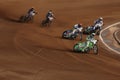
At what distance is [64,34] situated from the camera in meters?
40.8

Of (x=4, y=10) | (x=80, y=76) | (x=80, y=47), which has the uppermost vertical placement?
(x=4, y=10)

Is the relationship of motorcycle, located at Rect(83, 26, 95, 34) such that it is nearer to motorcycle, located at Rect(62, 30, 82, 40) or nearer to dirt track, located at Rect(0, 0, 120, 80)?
motorcycle, located at Rect(62, 30, 82, 40)

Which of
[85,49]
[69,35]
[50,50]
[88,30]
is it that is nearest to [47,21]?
[88,30]

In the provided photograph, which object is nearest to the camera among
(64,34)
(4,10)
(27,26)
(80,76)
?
(80,76)

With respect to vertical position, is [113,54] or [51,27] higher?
[51,27]

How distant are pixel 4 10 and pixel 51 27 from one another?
8961 millimetres

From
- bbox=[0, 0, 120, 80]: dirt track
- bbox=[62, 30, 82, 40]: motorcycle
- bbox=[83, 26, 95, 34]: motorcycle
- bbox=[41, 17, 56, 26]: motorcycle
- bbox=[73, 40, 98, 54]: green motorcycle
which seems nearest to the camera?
bbox=[0, 0, 120, 80]: dirt track

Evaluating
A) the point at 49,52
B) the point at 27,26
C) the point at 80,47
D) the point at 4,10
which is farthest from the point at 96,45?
the point at 4,10

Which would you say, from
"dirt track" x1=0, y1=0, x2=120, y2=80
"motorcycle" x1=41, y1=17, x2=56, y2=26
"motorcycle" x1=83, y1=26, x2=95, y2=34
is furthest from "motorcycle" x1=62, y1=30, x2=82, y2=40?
"motorcycle" x1=41, y1=17, x2=56, y2=26

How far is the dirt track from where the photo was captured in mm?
32125

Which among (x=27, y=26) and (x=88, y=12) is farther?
(x=88, y=12)

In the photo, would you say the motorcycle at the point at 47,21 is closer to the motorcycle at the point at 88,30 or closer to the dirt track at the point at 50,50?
the dirt track at the point at 50,50

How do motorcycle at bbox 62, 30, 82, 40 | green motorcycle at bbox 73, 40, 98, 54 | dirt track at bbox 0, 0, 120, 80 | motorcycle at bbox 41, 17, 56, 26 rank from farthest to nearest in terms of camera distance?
motorcycle at bbox 41, 17, 56, 26 → motorcycle at bbox 62, 30, 82, 40 → green motorcycle at bbox 73, 40, 98, 54 → dirt track at bbox 0, 0, 120, 80

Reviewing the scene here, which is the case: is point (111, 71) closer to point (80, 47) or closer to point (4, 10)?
point (80, 47)
